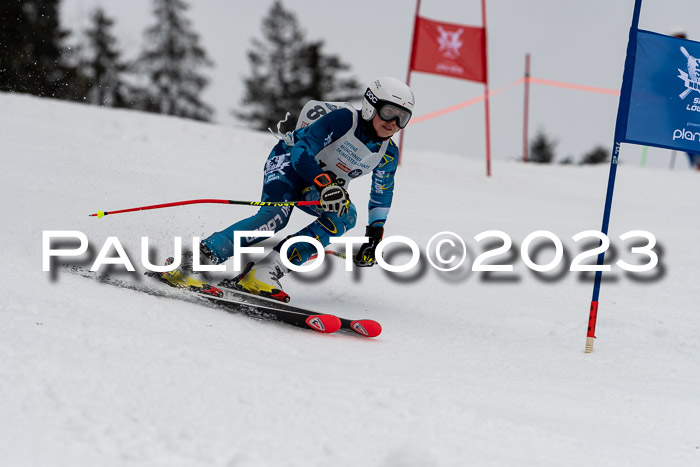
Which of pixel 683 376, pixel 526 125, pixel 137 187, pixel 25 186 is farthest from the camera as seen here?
pixel 526 125

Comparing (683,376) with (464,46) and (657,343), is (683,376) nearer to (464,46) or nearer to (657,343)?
(657,343)

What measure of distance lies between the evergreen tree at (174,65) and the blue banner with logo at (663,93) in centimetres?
3035

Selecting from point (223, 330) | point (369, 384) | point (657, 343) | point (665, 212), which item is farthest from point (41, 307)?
point (665, 212)

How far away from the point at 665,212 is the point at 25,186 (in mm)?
9335

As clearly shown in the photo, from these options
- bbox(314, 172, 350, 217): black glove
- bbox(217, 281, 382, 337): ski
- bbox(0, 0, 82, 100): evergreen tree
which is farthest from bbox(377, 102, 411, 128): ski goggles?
bbox(0, 0, 82, 100): evergreen tree

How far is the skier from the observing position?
4102 millimetres

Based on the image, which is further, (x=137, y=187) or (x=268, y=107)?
(x=268, y=107)

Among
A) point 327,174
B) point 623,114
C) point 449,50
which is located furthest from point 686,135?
point 449,50

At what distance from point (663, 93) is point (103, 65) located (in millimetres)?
32811

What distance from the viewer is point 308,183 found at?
432 centimetres

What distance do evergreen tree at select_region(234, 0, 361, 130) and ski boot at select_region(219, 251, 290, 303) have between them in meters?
26.7

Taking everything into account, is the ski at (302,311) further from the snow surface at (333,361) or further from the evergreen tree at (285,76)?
the evergreen tree at (285,76)

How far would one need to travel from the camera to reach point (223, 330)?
3238 millimetres

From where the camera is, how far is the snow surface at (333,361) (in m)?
1.90
